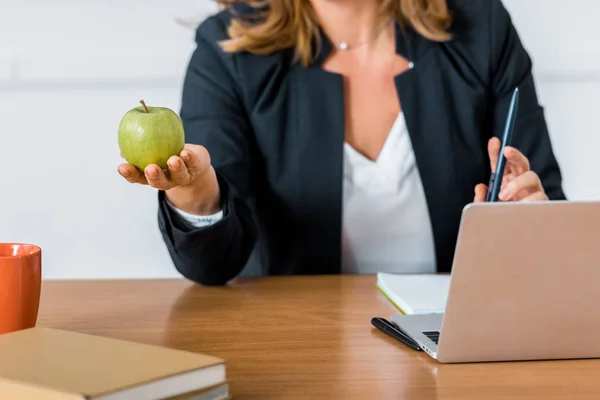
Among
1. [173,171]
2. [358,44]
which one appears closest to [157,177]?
[173,171]

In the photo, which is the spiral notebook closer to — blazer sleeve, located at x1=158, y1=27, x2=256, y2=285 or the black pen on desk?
the black pen on desk

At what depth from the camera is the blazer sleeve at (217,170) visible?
142 centimetres

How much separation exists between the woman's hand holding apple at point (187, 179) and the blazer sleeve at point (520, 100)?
667 millimetres

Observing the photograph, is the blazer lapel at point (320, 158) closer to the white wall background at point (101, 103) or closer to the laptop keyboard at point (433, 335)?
the laptop keyboard at point (433, 335)

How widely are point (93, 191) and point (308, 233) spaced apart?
990 mm

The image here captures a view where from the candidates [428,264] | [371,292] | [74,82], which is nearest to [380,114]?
[428,264]

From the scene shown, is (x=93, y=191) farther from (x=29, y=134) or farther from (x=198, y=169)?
(x=198, y=169)

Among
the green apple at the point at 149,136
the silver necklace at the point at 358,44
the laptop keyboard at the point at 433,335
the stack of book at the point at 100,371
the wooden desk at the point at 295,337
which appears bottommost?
the wooden desk at the point at 295,337

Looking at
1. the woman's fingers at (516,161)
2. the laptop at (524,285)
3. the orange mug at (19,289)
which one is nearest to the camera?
the laptop at (524,285)

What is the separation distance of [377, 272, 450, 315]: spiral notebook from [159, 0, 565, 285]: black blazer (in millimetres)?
360

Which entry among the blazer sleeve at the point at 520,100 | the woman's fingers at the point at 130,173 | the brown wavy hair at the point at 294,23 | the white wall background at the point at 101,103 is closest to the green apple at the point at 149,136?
the woman's fingers at the point at 130,173

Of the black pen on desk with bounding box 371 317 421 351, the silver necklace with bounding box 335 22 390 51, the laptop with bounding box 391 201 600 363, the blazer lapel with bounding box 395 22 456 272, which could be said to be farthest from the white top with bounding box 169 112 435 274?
the laptop with bounding box 391 201 600 363

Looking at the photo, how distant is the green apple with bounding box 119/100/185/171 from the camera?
3.84ft

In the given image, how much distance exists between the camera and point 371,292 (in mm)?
1349
